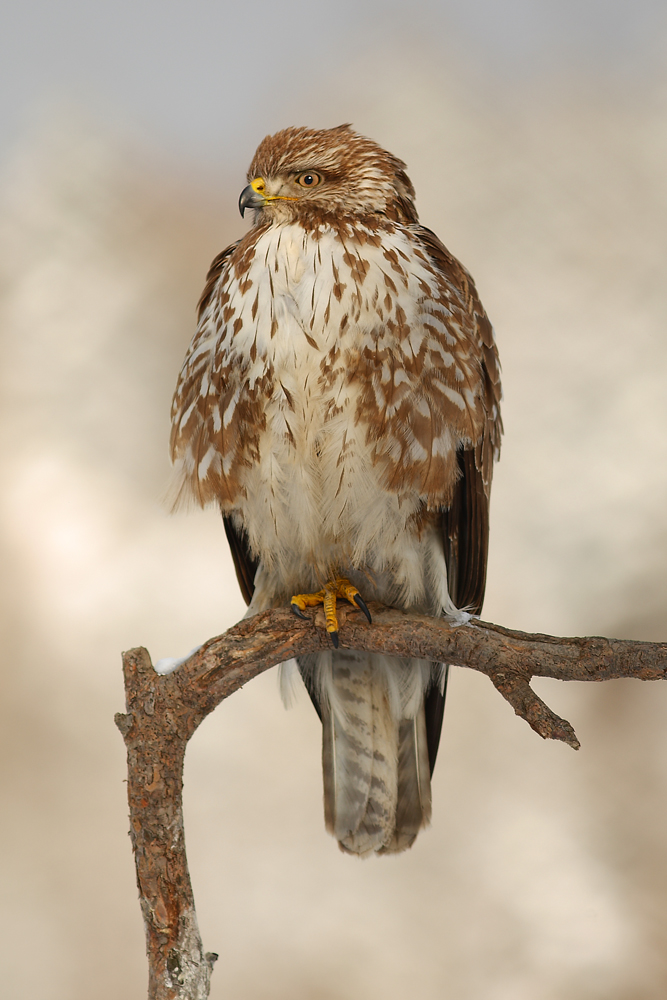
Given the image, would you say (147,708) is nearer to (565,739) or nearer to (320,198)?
(565,739)

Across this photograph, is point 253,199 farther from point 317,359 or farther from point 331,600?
point 331,600

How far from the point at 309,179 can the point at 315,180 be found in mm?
17

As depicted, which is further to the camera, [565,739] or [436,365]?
[436,365]

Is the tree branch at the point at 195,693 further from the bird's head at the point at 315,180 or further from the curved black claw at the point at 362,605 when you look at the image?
the bird's head at the point at 315,180

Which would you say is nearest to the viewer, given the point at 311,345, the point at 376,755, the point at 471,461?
the point at 311,345

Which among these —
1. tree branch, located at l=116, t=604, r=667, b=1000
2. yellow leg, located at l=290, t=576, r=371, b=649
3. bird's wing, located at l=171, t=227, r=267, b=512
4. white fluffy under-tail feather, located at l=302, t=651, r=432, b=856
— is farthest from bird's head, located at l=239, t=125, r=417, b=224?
white fluffy under-tail feather, located at l=302, t=651, r=432, b=856

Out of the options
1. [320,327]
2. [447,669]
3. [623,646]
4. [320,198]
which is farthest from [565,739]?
[320,198]

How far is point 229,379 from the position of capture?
2311 millimetres

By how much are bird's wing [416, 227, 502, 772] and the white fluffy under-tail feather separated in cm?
33

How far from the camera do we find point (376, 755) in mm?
2699

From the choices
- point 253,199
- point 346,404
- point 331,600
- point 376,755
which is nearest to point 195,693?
point 331,600

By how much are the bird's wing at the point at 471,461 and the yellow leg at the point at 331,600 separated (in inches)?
12.2

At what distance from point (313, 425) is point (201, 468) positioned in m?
0.38

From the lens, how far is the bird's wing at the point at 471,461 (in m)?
2.41
